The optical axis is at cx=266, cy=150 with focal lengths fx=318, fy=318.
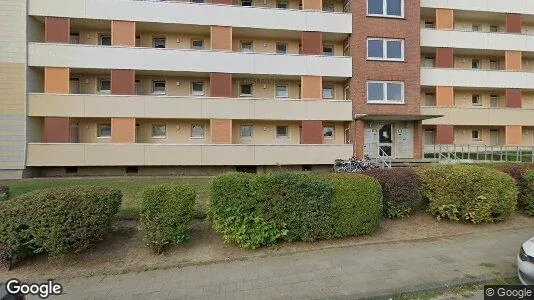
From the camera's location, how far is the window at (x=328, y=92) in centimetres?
2141

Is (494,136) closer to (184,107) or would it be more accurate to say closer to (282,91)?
(282,91)

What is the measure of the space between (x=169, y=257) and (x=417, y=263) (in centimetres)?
476

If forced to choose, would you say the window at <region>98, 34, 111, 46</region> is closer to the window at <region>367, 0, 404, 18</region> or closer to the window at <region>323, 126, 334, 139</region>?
the window at <region>323, 126, 334, 139</region>

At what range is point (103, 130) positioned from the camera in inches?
747

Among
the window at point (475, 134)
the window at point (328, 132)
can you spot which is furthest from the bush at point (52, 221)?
the window at point (475, 134)

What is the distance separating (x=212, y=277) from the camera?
218 inches

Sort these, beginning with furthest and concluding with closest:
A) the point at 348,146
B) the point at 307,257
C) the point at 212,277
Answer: the point at 348,146 < the point at 307,257 < the point at 212,277

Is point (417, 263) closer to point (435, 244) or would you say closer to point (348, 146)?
point (435, 244)

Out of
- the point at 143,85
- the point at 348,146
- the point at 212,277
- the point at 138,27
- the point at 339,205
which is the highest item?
the point at 138,27

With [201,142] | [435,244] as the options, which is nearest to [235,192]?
[435,244]

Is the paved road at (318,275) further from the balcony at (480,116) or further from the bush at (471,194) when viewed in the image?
the balcony at (480,116)

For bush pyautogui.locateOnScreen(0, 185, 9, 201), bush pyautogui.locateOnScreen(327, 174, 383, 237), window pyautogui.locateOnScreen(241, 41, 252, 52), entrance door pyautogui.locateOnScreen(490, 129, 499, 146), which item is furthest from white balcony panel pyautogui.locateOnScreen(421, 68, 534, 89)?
bush pyautogui.locateOnScreen(0, 185, 9, 201)

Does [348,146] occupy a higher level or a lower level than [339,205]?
higher

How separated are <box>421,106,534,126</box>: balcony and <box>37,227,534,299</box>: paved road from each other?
1712cm
